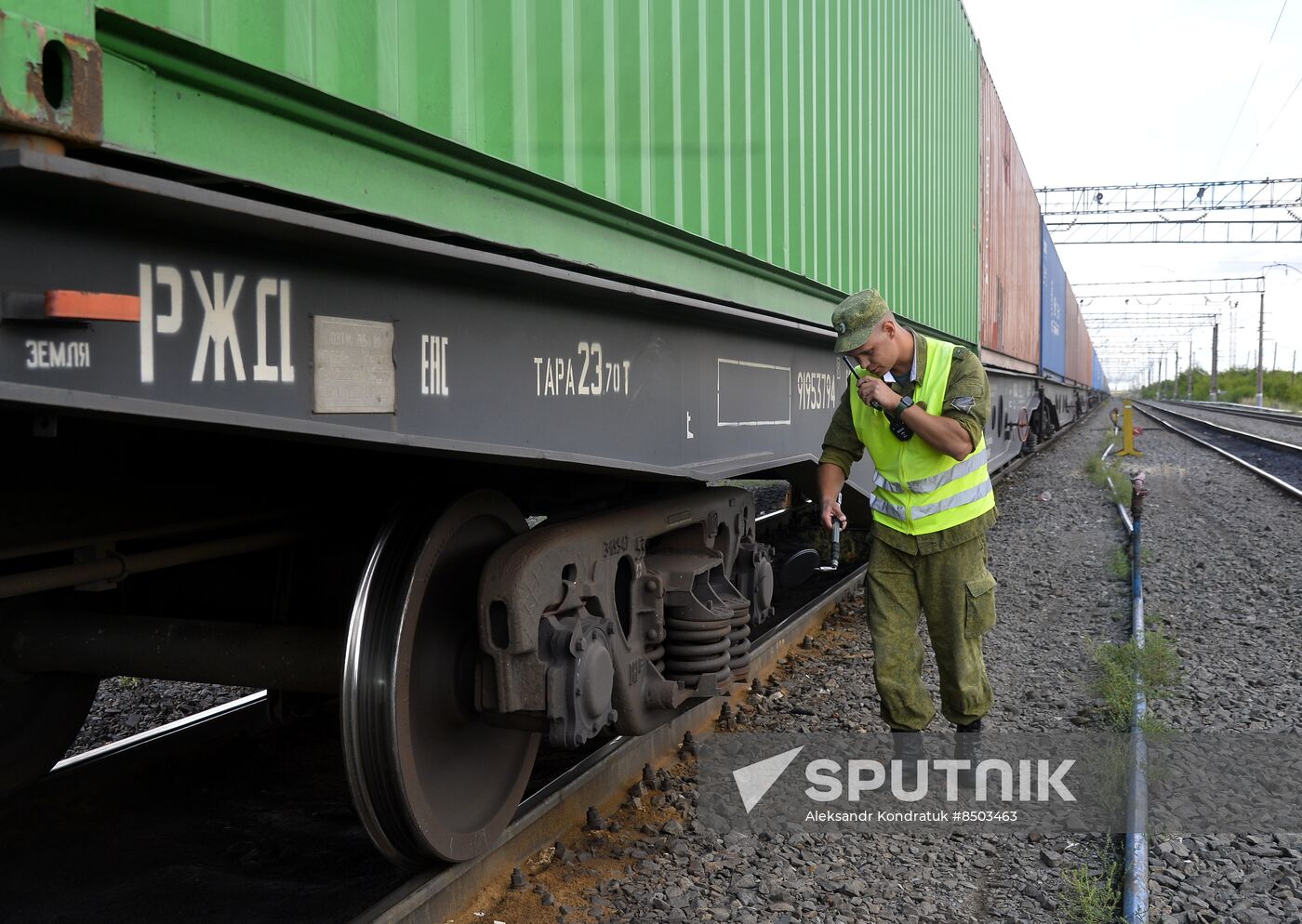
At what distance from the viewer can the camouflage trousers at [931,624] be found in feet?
12.9

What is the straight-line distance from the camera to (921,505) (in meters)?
3.94

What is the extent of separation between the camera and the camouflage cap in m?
3.78

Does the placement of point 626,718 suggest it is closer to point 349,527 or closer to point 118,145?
point 349,527

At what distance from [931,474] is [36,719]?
3232 mm

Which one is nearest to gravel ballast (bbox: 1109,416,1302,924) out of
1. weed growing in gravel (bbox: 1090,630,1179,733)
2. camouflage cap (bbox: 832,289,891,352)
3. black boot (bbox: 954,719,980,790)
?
weed growing in gravel (bbox: 1090,630,1179,733)

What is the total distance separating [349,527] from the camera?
11.6ft

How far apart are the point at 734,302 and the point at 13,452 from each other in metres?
2.54

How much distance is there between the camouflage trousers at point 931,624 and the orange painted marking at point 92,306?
9.99ft

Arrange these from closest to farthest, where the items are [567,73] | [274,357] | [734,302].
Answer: [274,357], [567,73], [734,302]

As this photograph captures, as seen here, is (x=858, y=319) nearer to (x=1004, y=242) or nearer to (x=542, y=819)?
(x=542, y=819)

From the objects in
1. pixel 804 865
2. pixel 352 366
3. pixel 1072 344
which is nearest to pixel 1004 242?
pixel 804 865

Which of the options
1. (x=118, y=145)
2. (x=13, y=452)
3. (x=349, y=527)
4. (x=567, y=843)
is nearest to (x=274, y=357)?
(x=118, y=145)

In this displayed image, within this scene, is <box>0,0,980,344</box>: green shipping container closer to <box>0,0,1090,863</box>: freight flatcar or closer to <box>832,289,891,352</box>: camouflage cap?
<box>0,0,1090,863</box>: freight flatcar

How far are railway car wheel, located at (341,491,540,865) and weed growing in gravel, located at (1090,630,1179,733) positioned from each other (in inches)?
108
